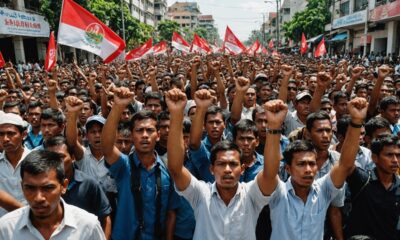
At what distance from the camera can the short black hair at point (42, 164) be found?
1.95 meters

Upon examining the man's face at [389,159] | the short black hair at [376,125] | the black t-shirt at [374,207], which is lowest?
the black t-shirt at [374,207]

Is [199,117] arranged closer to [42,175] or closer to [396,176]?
[42,175]

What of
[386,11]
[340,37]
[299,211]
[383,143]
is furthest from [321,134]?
[340,37]

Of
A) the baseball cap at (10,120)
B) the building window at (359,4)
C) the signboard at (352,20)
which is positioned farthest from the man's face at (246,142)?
the building window at (359,4)

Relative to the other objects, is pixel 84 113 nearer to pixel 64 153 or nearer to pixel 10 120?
pixel 10 120

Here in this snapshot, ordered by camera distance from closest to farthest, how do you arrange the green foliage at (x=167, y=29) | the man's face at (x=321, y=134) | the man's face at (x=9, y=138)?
1. the man's face at (x=9, y=138)
2. the man's face at (x=321, y=134)
3. the green foliage at (x=167, y=29)

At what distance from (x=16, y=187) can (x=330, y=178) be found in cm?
230

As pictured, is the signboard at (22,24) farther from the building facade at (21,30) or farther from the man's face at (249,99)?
the man's face at (249,99)

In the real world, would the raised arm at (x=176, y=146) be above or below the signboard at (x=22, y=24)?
below

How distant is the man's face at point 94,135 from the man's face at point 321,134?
1954 millimetres

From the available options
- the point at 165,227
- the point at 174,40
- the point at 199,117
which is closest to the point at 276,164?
the point at 199,117

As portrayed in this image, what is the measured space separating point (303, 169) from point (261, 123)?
4.59 ft

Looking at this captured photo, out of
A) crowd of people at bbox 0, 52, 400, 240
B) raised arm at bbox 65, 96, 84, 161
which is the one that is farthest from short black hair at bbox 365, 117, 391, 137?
raised arm at bbox 65, 96, 84, 161

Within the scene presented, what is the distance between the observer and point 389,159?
285 cm
